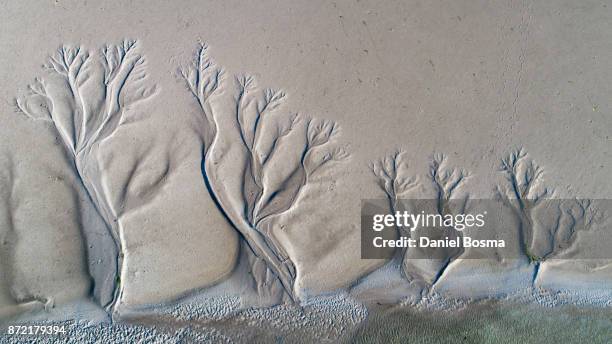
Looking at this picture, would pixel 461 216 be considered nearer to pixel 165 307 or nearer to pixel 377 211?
pixel 377 211

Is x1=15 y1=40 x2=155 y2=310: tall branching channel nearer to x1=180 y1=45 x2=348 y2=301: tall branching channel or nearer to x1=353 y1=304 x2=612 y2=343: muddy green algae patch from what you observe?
x1=180 y1=45 x2=348 y2=301: tall branching channel

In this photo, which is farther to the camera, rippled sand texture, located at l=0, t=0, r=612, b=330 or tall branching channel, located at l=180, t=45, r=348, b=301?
tall branching channel, located at l=180, t=45, r=348, b=301

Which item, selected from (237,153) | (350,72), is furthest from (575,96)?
(237,153)

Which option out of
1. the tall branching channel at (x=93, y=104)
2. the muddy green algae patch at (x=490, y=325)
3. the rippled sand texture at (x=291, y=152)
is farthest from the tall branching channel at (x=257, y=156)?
the muddy green algae patch at (x=490, y=325)

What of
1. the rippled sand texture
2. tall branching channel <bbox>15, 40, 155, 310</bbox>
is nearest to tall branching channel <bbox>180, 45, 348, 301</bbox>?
the rippled sand texture

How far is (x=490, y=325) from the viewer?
4828 millimetres

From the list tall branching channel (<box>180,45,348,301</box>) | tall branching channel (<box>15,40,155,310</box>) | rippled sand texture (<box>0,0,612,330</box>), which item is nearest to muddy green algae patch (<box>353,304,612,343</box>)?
rippled sand texture (<box>0,0,612,330</box>)

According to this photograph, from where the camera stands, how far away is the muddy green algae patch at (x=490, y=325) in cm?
477

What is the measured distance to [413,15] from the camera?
5180 millimetres

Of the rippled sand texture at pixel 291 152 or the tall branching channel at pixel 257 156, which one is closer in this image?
the rippled sand texture at pixel 291 152

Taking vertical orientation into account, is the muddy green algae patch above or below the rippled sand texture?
below

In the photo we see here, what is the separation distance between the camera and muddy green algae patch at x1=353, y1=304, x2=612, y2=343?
4770 mm

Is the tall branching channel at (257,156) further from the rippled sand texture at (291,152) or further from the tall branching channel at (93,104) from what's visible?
the tall branching channel at (93,104)

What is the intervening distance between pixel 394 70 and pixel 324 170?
1745 mm
